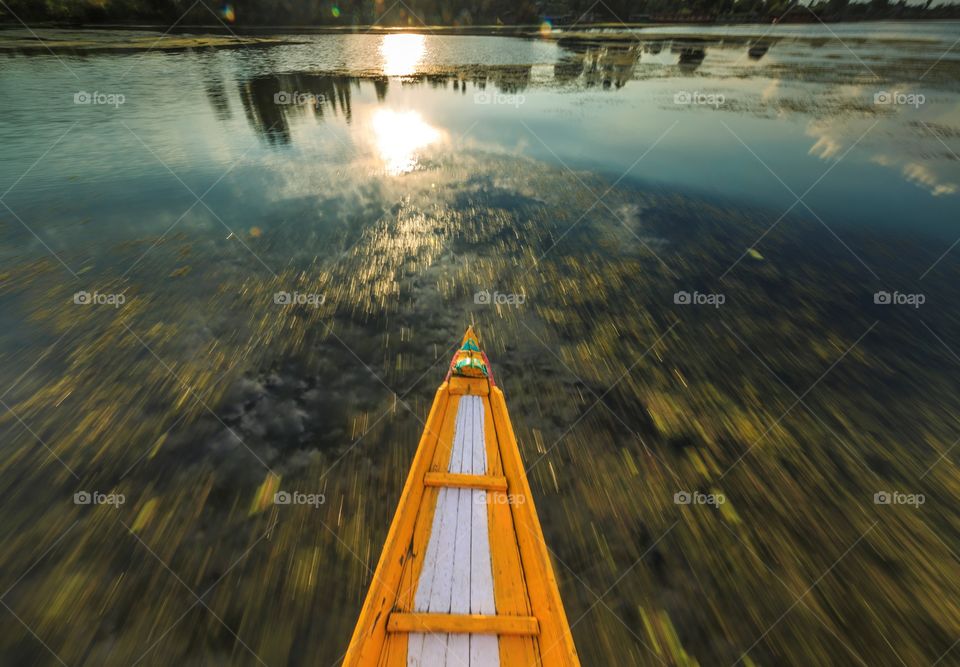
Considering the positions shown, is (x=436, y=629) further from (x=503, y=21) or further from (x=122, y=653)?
(x=503, y=21)

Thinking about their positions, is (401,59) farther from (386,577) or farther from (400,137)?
(386,577)

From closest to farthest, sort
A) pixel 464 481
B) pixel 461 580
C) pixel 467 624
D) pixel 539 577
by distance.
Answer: pixel 467 624 < pixel 539 577 < pixel 461 580 < pixel 464 481

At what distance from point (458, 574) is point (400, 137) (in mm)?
22912

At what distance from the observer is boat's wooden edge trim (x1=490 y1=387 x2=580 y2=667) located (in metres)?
3.47

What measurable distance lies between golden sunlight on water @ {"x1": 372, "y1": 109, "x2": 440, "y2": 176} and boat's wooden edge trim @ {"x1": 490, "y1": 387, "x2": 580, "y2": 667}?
1619 centimetres

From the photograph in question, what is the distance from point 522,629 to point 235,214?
15.9 m

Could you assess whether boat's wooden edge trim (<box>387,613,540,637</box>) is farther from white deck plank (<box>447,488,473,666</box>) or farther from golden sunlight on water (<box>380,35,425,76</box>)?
golden sunlight on water (<box>380,35,425,76</box>)

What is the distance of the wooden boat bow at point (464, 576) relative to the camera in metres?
3.55

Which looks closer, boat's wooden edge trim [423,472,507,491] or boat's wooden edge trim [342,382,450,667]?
boat's wooden edge trim [342,382,450,667]

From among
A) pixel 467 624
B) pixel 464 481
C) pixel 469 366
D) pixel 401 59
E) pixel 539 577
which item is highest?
pixel 401 59

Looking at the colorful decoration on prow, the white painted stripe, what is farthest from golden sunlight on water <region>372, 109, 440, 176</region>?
the white painted stripe

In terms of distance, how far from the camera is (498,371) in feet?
27.2

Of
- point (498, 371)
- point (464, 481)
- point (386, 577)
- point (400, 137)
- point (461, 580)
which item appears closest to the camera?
point (386, 577)

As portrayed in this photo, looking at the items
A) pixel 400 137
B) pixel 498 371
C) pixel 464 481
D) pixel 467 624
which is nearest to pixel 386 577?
pixel 467 624
